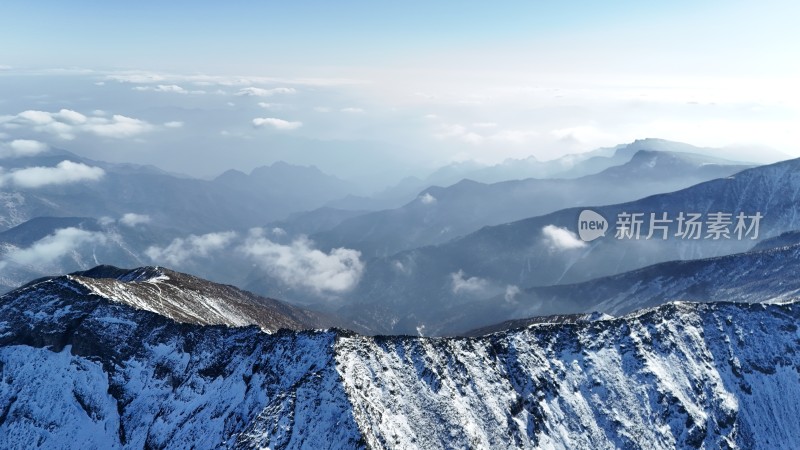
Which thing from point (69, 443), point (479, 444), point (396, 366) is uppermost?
point (396, 366)

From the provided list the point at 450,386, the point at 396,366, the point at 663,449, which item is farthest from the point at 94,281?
the point at 663,449

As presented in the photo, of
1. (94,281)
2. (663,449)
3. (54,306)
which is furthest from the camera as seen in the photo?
(94,281)

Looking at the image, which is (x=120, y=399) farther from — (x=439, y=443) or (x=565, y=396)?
(x=565, y=396)

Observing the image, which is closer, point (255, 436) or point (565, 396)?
point (255, 436)

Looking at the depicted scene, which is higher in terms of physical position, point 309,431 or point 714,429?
point 309,431

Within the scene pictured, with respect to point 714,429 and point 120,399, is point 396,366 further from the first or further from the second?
point 714,429

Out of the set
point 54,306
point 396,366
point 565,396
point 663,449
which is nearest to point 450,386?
point 396,366

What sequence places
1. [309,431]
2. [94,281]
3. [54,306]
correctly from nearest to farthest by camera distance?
[309,431], [54,306], [94,281]
